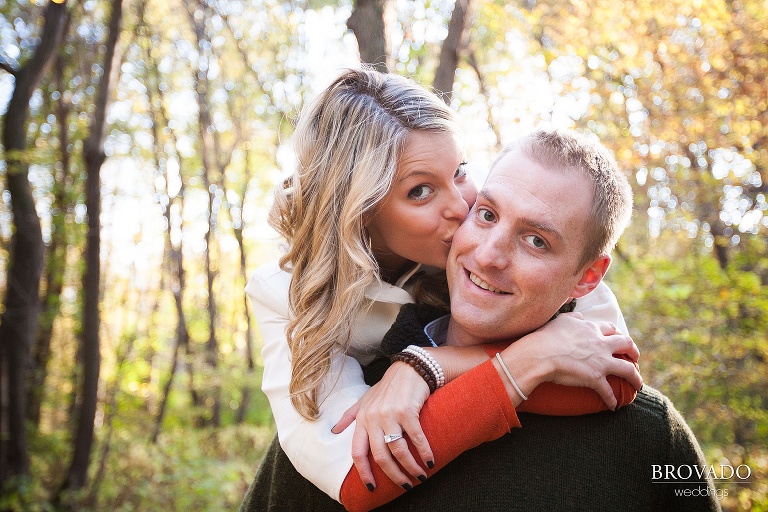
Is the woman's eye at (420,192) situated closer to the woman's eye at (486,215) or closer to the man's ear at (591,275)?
the woman's eye at (486,215)

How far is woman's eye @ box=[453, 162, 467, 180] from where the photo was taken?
2227 mm

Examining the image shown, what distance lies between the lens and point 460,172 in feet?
7.42

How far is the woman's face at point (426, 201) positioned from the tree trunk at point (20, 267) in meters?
5.32

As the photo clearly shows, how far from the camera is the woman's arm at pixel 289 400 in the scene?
1766mm

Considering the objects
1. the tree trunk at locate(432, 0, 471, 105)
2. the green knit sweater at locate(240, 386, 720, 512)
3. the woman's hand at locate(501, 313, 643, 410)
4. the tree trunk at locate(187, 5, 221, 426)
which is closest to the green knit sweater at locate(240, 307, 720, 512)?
the green knit sweater at locate(240, 386, 720, 512)

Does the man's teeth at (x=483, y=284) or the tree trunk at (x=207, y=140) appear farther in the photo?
the tree trunk at (x=207, y=140)

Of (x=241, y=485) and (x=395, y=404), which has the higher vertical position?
(x=395, y=404)

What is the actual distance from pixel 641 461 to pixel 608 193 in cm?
78

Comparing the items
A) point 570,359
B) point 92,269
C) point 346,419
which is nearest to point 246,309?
point 92,269

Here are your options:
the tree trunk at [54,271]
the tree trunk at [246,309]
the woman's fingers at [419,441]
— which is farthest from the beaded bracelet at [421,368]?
the tree trunk at [246,309]

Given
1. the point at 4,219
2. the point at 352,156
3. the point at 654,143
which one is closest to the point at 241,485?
the point at 4,219

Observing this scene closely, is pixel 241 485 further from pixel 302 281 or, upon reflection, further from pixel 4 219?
pixel 302 281

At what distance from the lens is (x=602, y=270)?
1838 mm

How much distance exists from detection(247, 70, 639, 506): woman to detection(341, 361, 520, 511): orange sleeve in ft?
0.48
